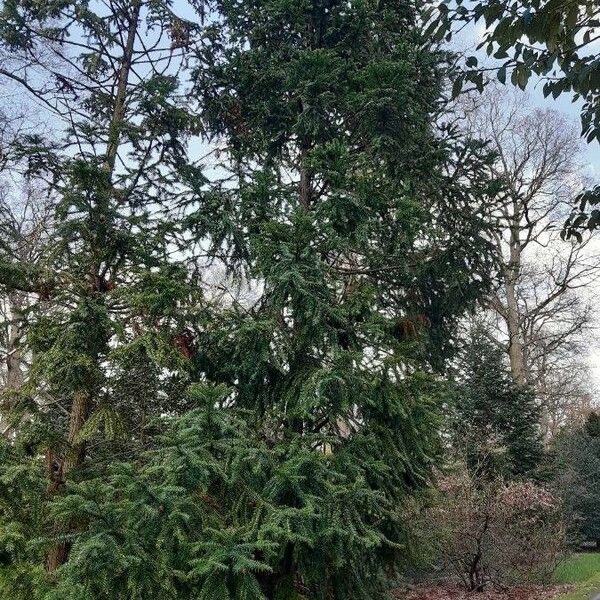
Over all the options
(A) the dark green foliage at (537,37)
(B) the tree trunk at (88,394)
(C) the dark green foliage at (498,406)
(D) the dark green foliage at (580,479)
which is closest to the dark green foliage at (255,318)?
(B) the tree trunk at (88,394)

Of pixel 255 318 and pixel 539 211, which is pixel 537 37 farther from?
pixel 539 211

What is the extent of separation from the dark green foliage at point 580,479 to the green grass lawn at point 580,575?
3.61ft

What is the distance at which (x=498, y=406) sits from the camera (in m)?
12.8

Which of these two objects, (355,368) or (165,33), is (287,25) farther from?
(355,368)

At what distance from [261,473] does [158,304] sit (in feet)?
5.40

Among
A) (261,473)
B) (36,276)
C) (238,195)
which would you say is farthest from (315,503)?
(238,195)

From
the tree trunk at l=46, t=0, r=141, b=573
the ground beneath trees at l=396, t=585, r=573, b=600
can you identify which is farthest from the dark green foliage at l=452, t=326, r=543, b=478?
the tree trunk at l=46, t=0, r=141, b=573

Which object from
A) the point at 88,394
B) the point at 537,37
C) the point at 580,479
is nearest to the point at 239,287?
the point at 88,394

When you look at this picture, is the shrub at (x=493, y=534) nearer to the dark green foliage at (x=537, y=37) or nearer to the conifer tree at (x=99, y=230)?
the conifer tree at (x=99, y=230)

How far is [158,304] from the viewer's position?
450 centimetres

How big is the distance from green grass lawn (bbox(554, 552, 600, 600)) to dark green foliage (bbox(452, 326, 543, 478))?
196 cm

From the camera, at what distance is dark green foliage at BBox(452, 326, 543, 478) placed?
12.3m

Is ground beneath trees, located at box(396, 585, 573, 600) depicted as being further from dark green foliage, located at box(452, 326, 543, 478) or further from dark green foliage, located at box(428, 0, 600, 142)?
dark green foliage, located at box(428, 0, 600, 142)

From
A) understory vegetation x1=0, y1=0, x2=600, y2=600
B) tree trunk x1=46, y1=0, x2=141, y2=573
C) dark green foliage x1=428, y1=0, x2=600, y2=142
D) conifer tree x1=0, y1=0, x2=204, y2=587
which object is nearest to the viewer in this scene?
dark green foliage x1=428, y1=0, x2=600, y2=142
